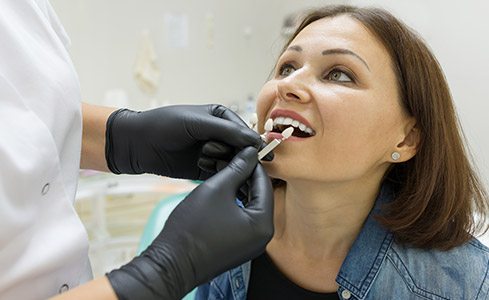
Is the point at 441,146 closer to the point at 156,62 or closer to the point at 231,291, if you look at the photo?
the point at 231,291

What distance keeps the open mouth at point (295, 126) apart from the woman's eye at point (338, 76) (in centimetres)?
13

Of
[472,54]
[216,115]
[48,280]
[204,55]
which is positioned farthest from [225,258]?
[204,55]

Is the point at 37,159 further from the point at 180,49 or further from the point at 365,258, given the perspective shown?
the point at 180,49

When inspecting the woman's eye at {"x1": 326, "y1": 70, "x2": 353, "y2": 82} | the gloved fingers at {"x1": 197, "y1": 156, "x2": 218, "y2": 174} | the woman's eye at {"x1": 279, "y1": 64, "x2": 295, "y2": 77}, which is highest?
the woman's eye at {"x1": 326, "y1": 70, "x2": 353, "y2": 82}

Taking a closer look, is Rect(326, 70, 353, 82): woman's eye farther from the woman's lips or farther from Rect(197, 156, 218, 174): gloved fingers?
Rect(197, 156, 218, 174): gloved fingers

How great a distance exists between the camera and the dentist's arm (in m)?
0.69

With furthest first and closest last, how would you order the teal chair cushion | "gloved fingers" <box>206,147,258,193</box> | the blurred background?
the blurred background, the teal chair cushion, "gloved fingers" <box>206,147,258,193</box>

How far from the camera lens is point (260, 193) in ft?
2.80

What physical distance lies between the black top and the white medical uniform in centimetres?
46

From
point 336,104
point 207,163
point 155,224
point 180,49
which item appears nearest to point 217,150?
point 207,163

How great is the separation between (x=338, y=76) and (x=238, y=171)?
0.36 metres

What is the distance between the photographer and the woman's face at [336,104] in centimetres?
101

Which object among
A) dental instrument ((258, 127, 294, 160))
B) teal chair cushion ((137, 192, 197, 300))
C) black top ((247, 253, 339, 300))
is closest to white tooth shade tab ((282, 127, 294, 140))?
dental instrument ((258, 127, 294, 160))

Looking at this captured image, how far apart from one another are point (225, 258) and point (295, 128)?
0.38 m
